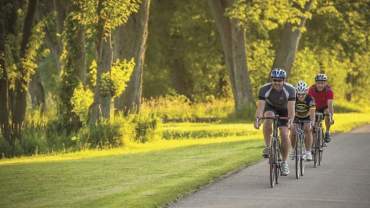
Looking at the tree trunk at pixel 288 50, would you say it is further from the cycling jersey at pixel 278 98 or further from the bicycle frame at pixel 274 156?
the bicycle frame at pixel 274 156

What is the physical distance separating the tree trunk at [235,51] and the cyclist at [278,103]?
23995mm

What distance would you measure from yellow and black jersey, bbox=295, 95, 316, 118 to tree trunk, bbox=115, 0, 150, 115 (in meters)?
11.4

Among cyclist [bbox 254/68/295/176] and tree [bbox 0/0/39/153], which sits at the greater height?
tree [bbox 0/0/39/153]

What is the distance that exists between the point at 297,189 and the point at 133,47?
15.6 m

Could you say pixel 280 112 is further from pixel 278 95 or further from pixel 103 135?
pixel 103 135

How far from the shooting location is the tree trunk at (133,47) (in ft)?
99.2

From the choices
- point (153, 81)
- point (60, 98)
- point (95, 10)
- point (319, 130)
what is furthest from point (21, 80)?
point (153, 81)

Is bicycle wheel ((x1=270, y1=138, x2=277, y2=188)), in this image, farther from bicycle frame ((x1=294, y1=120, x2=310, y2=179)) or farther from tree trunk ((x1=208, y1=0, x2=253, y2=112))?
tree trunk ((x1=208, y1=0, x2=253, y2=112))

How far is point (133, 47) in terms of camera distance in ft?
99.1

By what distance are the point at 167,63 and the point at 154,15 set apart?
5684 millimetres

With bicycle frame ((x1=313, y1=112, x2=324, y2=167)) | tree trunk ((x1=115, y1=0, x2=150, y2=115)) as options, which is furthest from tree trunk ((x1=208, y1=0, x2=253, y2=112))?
bicycle frame ((x1=313, y1=112, x2=324, y2=167))

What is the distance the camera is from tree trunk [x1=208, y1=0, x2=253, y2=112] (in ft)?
134

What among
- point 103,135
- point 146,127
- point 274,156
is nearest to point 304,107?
point 274,156

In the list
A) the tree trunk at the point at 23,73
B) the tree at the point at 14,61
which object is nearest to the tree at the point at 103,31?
the tree trunk at the point at 23,73
